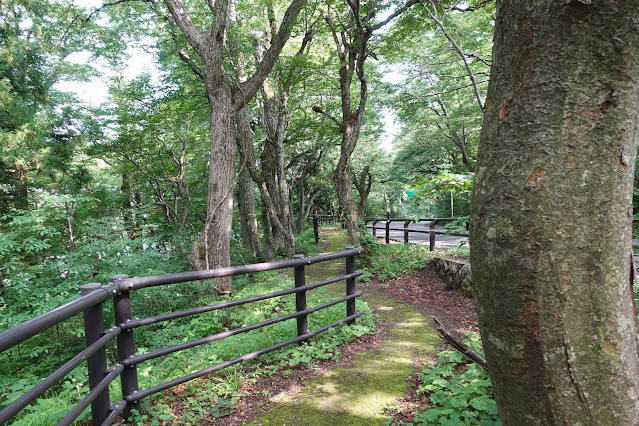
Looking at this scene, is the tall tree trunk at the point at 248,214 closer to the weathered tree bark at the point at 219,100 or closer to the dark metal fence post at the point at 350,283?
the weathered tree bark at the point at 219,100

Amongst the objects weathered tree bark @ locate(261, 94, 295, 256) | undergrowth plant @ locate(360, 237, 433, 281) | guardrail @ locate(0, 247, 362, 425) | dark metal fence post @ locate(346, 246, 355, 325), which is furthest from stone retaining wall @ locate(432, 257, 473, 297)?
weathered tree bark @ locate(261, 94, 295, 256)

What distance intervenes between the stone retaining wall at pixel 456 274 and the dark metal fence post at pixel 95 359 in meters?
5.03

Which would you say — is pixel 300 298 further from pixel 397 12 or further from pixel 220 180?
pixel 397 12

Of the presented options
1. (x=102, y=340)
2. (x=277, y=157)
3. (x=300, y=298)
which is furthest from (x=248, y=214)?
(x=102, y=340)

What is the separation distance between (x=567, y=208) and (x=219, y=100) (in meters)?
5.80

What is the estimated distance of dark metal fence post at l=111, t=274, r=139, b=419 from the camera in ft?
7.61

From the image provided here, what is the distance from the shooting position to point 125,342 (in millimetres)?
2381

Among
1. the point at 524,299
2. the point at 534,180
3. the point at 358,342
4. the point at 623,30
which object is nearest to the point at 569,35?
the point at 623,30

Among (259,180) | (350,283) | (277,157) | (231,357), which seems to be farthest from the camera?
(277,157)

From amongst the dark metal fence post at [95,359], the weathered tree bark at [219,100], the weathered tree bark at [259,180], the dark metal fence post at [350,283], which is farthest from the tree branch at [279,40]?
the dark metal fence post at [95,359]

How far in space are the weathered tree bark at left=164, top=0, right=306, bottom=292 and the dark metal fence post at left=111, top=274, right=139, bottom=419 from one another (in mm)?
3397

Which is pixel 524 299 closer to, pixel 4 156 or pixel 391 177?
pixel 4 156

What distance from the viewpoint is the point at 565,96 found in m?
0.95

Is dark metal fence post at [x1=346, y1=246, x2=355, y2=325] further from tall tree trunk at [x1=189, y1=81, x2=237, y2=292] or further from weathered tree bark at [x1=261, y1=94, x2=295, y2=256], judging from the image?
weathered tree bark at [x1=261, y1=94, x2=295, y2=256]
